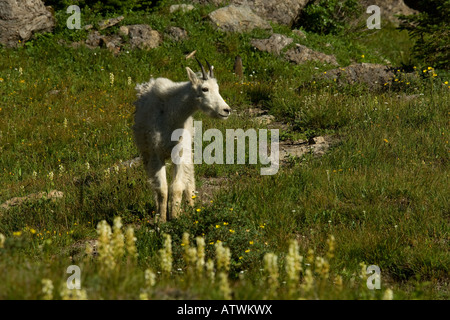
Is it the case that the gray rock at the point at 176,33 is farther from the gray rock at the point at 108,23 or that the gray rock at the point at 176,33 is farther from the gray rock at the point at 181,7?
the gray rock at the point at 108,23

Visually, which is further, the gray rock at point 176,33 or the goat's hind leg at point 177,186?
the gray rock at point 176,33

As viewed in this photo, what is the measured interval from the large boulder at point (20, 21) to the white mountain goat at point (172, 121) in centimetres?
1016

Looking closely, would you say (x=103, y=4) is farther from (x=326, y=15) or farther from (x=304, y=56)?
(x=326, y=15)

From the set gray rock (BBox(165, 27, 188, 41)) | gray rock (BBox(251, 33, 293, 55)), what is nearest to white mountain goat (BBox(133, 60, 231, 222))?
gray rock (BBox(165, 27, 188, 41))

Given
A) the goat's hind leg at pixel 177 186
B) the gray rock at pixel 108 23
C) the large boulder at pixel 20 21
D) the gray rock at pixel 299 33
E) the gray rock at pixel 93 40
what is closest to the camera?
the goat's hind leg at pixel 177 186

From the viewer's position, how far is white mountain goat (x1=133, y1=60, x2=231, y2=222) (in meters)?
8.01

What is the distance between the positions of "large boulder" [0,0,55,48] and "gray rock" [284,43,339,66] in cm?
819

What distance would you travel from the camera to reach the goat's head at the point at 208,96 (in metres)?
7.85

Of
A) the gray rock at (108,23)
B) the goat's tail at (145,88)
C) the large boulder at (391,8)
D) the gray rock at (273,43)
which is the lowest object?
the goat's tail at (145,88)

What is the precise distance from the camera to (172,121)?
824 centimetres

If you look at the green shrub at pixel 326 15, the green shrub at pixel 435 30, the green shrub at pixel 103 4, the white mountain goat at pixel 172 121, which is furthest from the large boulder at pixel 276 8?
the white mountain goat at pixel 172 121

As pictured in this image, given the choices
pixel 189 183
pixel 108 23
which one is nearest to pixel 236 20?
pixel 108 23

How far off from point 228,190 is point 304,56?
394 inches

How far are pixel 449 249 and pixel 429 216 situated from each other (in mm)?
735
